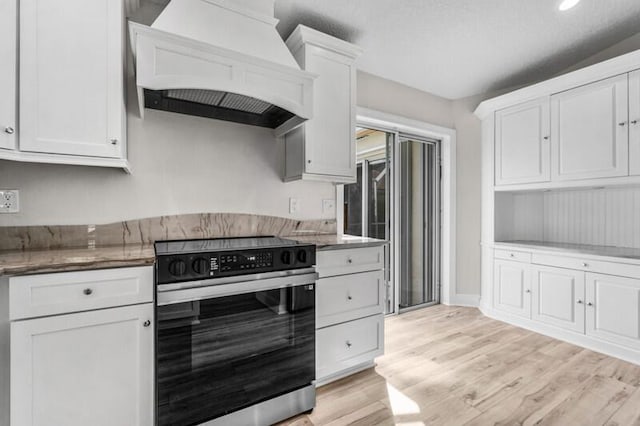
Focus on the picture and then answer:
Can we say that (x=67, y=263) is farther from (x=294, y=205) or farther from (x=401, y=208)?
(x=401, y=208)

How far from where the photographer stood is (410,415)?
69.2 inches

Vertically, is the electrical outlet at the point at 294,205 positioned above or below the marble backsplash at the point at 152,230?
above

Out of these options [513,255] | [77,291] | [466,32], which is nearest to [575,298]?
[513,255]

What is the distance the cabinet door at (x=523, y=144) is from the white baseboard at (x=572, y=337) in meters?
1.40

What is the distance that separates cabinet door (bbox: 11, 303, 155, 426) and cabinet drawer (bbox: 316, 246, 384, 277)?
1.00 meters

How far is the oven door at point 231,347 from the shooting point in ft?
4.70

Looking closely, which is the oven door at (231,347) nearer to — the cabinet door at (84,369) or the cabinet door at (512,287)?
the cabinet door at (84,369)

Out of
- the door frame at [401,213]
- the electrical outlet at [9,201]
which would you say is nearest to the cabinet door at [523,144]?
the door frame at [401,213]

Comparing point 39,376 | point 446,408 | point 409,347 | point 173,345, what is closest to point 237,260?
point 173,345

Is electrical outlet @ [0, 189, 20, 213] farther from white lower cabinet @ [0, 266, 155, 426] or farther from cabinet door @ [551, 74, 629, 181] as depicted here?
cabinet door @ [551, 74, 629, 181]

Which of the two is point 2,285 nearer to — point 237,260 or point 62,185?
point 62,185

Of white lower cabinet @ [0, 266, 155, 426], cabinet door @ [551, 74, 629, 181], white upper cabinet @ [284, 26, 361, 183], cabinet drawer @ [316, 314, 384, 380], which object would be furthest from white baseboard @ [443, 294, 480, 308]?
white lower cabinet @ [0, 266, 155, 426]

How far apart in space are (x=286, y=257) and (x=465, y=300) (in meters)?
2.92

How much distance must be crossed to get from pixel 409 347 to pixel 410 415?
3.00 ft
